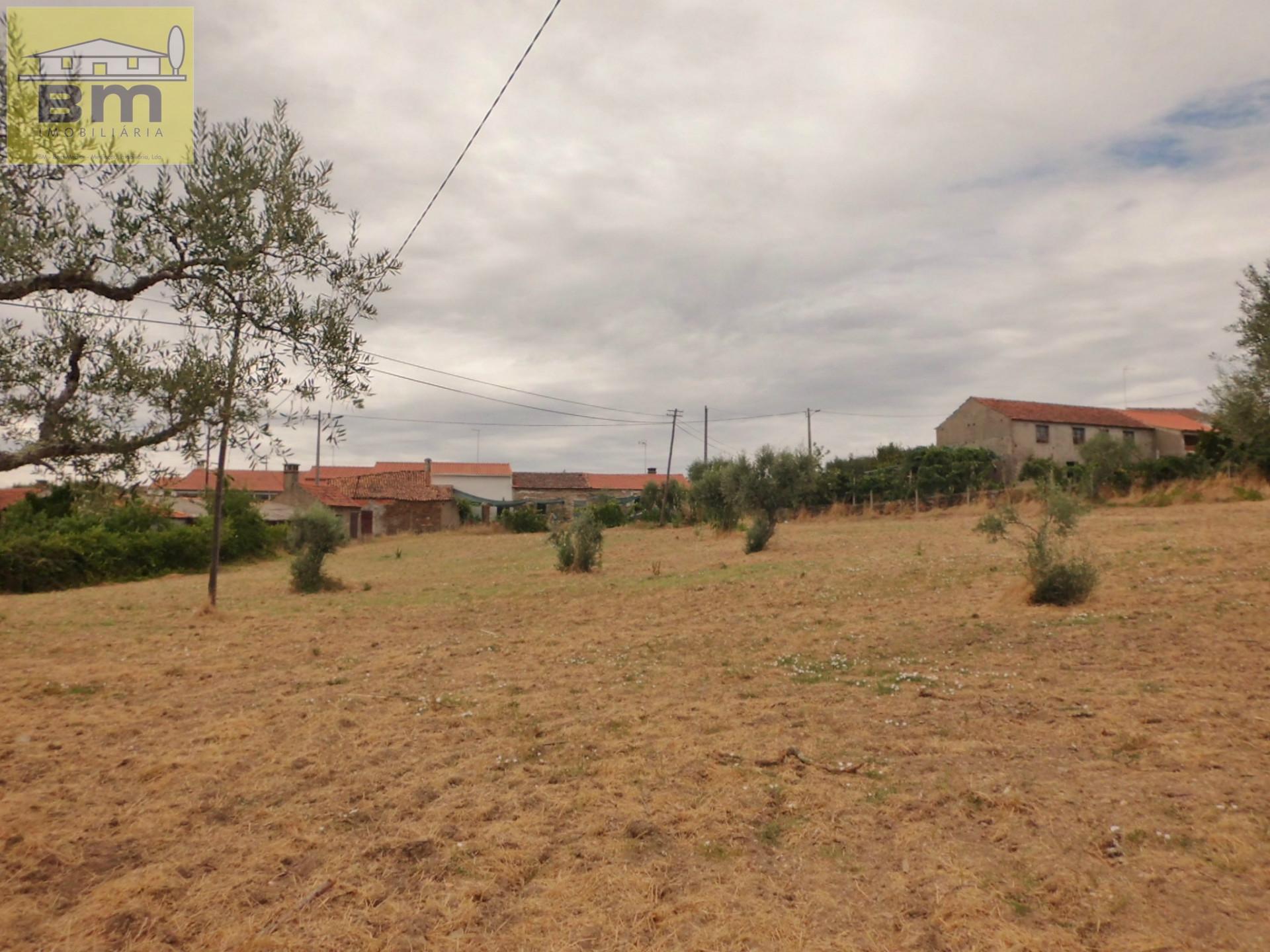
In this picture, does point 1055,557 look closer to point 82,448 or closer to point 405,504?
point 82,448

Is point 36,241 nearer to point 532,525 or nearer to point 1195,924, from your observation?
point 1195,924

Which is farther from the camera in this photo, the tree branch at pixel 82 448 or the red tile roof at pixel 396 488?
the red tile roof at pixel 396 488

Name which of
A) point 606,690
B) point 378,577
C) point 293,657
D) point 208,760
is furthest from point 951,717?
point 378,577

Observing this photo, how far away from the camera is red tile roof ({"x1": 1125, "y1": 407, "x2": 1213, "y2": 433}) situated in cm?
6003

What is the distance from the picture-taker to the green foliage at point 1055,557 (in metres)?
13.8

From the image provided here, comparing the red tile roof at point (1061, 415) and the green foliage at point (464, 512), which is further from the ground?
the red tile roof at point (1061, 415)

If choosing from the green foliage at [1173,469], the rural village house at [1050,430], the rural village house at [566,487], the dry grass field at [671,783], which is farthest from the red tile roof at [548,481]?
the dry grass field at [671,783]

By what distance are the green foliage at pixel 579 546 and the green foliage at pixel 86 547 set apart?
11545 millimetres

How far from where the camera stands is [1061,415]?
5784cm

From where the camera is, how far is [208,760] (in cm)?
789

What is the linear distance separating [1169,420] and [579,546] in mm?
53863

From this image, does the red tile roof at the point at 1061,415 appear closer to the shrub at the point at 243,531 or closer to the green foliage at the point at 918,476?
the green foliage at the point at 918,476

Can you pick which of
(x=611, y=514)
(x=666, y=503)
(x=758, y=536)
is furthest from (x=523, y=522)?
(x=758, y=536)

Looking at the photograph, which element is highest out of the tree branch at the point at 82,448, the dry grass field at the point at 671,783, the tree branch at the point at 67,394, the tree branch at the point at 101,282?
the tree branch at the point at 101,282
